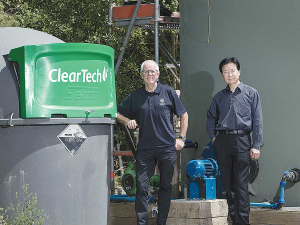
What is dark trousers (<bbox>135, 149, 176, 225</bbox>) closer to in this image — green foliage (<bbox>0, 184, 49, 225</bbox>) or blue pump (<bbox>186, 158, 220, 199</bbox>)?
blue pump (<bbox>186, 158, 220, 199</bbox>)

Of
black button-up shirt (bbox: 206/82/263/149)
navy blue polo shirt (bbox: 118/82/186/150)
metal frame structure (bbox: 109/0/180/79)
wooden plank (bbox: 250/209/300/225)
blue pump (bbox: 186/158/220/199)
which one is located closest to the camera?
navy blue polo shirt (bbox: 118/82/186/150)

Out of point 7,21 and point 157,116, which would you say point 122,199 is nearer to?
point 157,116

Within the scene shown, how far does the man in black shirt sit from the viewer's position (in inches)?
236

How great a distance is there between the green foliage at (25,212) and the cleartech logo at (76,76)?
96 cm

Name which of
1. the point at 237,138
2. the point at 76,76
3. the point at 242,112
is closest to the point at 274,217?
the point at 237,138

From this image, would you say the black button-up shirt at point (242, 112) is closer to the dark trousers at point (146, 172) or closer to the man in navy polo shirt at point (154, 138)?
the man in navy polo shirt at point (154, 138)

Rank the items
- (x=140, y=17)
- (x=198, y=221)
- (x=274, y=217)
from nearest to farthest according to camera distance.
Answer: (x=198, y=221), (x=274, y=217), (x=140, y=17)

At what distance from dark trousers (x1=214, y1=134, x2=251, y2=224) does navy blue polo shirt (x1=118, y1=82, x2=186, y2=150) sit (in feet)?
1.78

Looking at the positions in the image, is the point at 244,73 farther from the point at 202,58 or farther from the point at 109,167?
the point at 109,167

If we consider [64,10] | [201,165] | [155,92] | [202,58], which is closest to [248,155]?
[201,165]

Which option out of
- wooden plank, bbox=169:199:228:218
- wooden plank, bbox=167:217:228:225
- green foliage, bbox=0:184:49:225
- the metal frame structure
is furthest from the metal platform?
green foliage, bbox=0:184:49:225

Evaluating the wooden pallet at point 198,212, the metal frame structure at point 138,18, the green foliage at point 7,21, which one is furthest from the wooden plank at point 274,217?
the green foliage at point 7,21

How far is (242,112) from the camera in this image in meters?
6.03

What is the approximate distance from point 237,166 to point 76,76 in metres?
1.97
